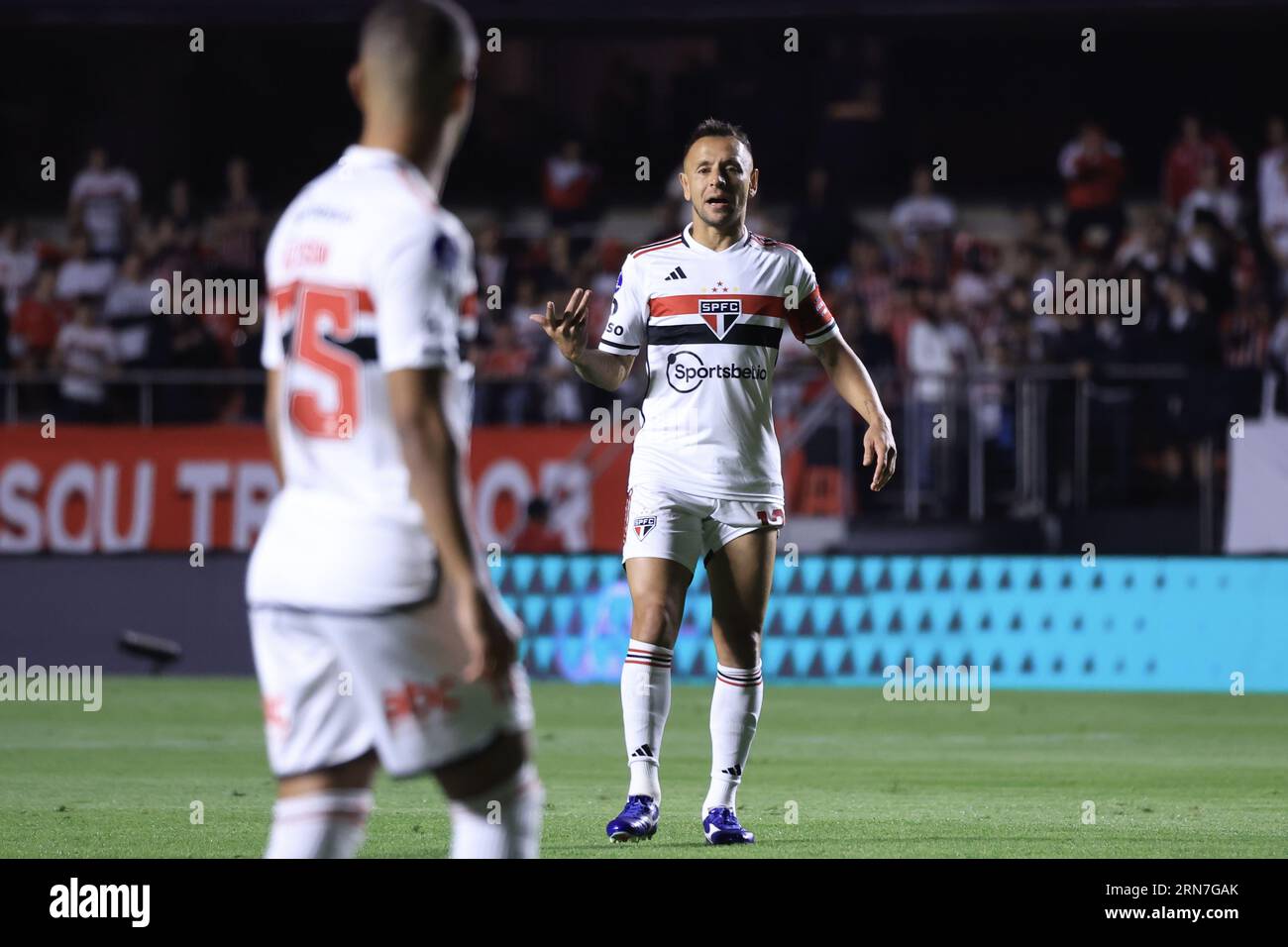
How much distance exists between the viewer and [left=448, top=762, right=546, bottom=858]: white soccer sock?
14.9 feet

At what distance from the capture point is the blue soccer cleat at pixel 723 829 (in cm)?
812

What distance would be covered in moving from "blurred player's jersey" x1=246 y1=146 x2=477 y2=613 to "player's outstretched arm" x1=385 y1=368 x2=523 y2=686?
0.15 feet

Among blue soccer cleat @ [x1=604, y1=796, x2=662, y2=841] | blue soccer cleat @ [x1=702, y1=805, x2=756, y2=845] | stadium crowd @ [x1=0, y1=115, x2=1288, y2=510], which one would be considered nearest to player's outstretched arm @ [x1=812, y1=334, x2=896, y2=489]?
→ blue soccer cleat @ [x1=702, y1=805, x2=756, y2=845]

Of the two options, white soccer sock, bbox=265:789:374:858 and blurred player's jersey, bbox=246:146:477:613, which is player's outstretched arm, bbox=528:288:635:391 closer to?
blurred player's jersey, bbox=246:146:477:613

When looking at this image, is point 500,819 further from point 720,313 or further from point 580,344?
point 720,313

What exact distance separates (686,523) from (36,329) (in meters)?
13.3

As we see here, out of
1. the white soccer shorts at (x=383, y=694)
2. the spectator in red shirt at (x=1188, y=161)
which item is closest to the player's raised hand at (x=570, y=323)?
the white soccer shorts at (x=383, y=694)

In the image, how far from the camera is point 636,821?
26.4ft

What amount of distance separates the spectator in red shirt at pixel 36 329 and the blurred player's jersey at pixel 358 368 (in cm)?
1623

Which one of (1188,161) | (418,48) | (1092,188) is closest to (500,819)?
(418,48)

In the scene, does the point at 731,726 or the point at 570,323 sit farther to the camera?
the point at 731,726

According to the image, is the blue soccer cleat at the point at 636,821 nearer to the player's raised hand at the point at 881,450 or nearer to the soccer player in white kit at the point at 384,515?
the player's raised hand at the point at 881,450

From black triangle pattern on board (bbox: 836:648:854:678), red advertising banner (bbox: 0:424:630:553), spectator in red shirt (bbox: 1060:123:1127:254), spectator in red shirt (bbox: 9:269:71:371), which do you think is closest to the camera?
black triangle pattern on board (bbox: 836:648:854:678)
